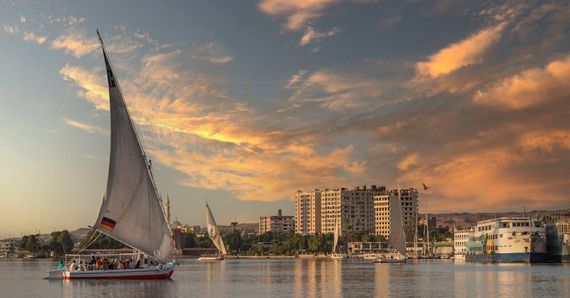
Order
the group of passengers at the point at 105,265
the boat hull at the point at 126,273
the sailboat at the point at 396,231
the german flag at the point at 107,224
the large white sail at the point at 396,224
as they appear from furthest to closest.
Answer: the sailboat at the point at 396,231, the large white sail at the point at 396,224, the group of passengers at the point at 105,265, the boat hull at the point at 126,273, the german flag at the point at 107,224

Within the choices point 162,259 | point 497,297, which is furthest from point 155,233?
point 497,297

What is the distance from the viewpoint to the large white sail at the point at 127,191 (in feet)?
212

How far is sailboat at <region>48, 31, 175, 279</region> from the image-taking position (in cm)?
6481

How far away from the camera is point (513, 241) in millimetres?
145750

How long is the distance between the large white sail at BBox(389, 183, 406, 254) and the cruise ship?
60.5 ft

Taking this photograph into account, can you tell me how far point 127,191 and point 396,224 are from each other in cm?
10921

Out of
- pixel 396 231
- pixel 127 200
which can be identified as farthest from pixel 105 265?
pixel 396 231

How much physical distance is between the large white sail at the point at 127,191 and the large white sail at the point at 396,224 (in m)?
103

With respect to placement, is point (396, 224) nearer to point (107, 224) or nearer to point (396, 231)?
point (396, 231)

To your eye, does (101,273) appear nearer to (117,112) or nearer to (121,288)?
(121,288)

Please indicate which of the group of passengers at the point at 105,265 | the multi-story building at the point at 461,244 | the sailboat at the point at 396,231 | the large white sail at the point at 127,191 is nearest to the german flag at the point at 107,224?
the large white sail at the point at 127,191

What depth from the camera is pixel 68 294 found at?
56.8m

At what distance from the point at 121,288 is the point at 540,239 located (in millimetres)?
106795

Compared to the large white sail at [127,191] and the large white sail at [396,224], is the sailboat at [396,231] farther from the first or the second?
the large white sail at [127,191]
